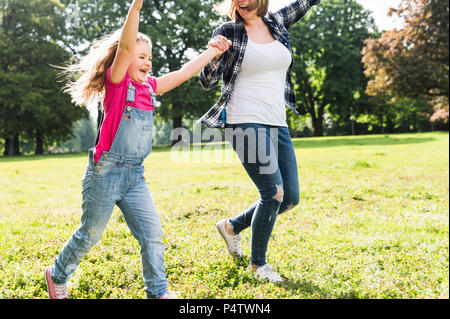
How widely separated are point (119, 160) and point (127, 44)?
781 mm

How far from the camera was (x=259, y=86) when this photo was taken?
3.34 meters

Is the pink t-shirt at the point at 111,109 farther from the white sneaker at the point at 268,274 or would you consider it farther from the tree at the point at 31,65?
the tree at the point at 31,65

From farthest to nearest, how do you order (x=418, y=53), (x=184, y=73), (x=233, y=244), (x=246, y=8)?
(x=418, y=53), (x=233, y=244), (x=246, y=8), (x=184, y=73)

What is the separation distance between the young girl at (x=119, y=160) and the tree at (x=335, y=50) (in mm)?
39073

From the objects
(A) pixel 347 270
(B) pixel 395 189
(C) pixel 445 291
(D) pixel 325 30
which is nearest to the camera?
(C) pixel 445 291

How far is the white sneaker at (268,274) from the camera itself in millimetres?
3480

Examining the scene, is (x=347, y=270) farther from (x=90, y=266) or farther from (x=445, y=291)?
(x=90, y=266)

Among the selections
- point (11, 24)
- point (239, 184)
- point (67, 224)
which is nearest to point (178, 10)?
point (11, 24)

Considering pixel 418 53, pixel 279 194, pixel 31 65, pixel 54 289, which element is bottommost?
pixel 54 289

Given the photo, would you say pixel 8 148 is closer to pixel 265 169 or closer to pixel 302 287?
pixel 265 169

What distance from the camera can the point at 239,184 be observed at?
9219mm

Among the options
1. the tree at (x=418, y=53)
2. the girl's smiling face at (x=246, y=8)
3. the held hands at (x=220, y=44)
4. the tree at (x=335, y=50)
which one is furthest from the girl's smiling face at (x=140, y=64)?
the tree at (x=335, y=50)

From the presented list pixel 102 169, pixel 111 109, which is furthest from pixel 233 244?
pixel 111 109
